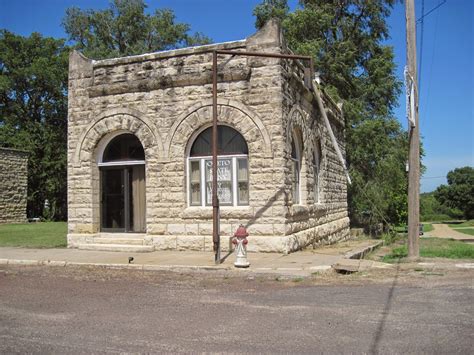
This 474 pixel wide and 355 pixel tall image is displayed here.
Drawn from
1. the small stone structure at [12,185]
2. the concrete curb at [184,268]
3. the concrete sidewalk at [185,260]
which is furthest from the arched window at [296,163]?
the small stone structure at [12,185]

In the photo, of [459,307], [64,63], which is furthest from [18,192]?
[459,307]

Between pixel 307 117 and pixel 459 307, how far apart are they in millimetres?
9826

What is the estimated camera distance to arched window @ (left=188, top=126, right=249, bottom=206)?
13.4 meters

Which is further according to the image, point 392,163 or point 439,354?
point 392,163

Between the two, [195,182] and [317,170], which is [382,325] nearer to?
[195,182]

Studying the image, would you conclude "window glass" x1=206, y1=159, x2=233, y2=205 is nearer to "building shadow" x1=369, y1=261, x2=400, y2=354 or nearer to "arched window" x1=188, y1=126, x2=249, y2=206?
"arched window" x1=188, y1=126, x2=249, y2=206

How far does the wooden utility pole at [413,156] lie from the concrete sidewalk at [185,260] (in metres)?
1.34

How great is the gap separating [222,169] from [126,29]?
117 feet

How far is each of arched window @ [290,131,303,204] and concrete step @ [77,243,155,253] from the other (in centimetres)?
449

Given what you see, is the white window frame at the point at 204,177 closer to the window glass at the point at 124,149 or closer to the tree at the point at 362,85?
the window glass at the point at 124,149

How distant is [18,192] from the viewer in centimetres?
3112

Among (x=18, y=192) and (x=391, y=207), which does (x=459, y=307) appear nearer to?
(x=391, y=207)

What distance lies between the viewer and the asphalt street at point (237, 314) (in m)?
5.10

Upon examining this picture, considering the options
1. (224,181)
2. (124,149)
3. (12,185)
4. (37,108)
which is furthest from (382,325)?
(37,108)
